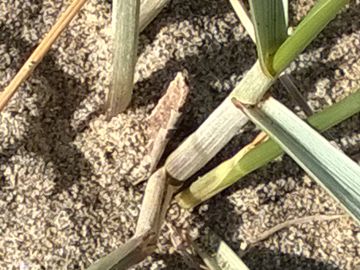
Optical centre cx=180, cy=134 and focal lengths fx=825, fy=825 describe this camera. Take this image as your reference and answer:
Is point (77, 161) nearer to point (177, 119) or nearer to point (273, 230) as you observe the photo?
point (177, 119)

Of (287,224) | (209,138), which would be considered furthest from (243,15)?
(287,224)

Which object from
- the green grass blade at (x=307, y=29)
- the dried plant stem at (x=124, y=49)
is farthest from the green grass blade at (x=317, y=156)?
the dried plant stem at (x=124, y=49)

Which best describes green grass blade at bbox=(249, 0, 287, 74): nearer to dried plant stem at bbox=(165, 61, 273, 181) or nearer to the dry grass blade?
dried plant stem at bbox=(165, 61, 273, 181)

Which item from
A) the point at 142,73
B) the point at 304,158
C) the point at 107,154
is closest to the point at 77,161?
the point at 107,154

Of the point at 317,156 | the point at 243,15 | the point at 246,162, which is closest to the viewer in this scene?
the point at 317,156

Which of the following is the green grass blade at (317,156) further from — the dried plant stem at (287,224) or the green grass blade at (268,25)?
the dried plant stem at (287,224)

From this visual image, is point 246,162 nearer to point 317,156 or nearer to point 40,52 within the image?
point 317,156
